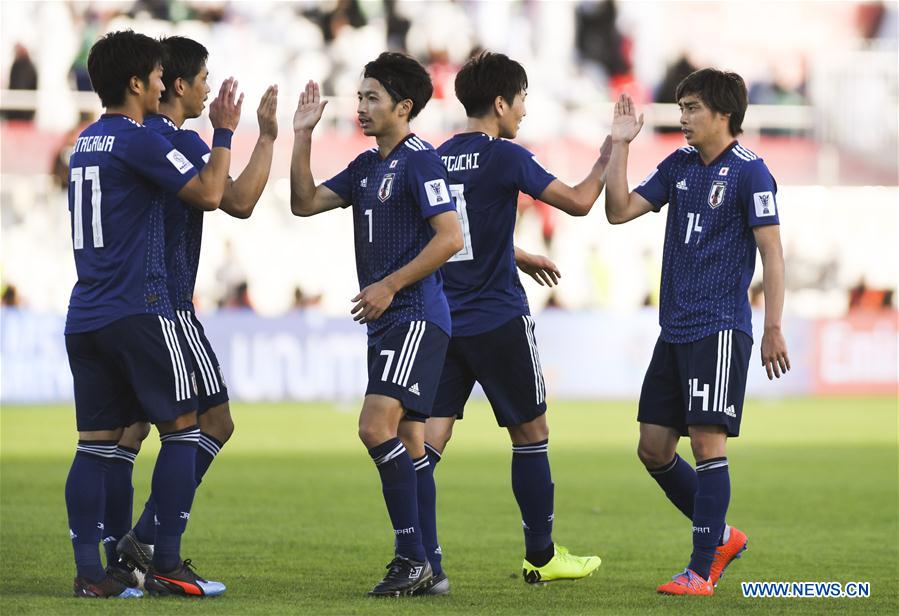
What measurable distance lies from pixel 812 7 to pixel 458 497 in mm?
22055

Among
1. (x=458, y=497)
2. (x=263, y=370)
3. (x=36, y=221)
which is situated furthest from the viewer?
(x=36, y=221)

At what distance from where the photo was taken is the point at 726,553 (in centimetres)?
676

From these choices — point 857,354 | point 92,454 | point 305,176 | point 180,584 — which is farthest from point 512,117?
point 857,354

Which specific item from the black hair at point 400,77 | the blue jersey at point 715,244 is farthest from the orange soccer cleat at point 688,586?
the black hair at point 400,77

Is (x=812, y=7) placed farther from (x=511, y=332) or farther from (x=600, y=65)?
(x=511, y=332)

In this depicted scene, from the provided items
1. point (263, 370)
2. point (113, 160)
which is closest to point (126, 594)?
point (113, 160)

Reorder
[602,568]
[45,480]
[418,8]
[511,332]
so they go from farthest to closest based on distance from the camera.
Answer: [418,8]
[45,480]
[602,568]
[511,332]

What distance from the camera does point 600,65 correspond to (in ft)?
91.5

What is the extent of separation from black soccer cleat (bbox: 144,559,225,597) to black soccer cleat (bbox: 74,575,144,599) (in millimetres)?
75

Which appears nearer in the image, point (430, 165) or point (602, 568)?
point (430, 165)

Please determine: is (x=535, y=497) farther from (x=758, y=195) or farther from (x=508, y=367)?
(x=758, y=195)

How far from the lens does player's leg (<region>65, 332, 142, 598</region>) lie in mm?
5984

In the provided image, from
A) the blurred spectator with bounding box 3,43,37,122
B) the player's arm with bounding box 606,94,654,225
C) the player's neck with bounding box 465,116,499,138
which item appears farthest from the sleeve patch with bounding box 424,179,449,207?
the blurred spectator with bounding box 3,43,37,122

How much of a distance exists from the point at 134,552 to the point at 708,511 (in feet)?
8.11
